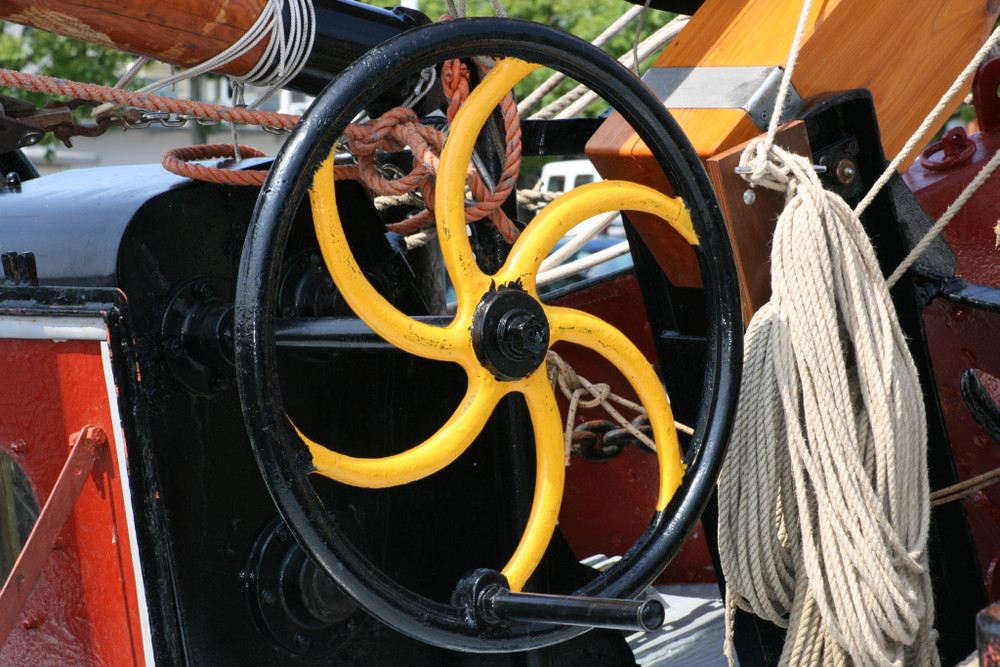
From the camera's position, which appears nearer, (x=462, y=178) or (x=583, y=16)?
(x=462, y=178)

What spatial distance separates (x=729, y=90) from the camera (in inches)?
57.1

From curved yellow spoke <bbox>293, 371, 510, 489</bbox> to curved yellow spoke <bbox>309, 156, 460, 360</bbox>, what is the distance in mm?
62

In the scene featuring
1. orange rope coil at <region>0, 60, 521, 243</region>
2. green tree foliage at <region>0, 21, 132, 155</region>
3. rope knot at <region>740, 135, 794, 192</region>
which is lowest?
rope knot at <region>740, 135, 794, 192</region>

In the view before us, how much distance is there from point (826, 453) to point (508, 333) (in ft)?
1.65

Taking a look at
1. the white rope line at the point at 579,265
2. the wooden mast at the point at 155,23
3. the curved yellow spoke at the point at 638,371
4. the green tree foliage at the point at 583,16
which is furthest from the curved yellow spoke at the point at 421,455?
the green tree foliage at the point at 583,16

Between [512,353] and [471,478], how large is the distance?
559 millimetres

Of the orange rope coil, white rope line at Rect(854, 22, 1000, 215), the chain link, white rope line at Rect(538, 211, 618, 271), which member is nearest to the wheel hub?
the orange rope coil

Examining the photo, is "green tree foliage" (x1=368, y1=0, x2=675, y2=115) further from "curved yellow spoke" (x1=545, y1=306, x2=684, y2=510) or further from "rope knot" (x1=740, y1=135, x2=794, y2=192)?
"curved yellow spoke" (x1=545, y1=306, x2=684, y2=510)

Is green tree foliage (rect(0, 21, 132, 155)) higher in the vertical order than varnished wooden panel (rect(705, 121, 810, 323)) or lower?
higher

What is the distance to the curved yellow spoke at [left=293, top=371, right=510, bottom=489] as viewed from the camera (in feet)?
3.29

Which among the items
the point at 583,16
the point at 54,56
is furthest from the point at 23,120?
the point at 583,16

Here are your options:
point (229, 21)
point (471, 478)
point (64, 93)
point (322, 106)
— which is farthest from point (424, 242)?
point (322, 106)

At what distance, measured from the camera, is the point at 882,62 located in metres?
1.54

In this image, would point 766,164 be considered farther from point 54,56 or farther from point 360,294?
point 54,56
